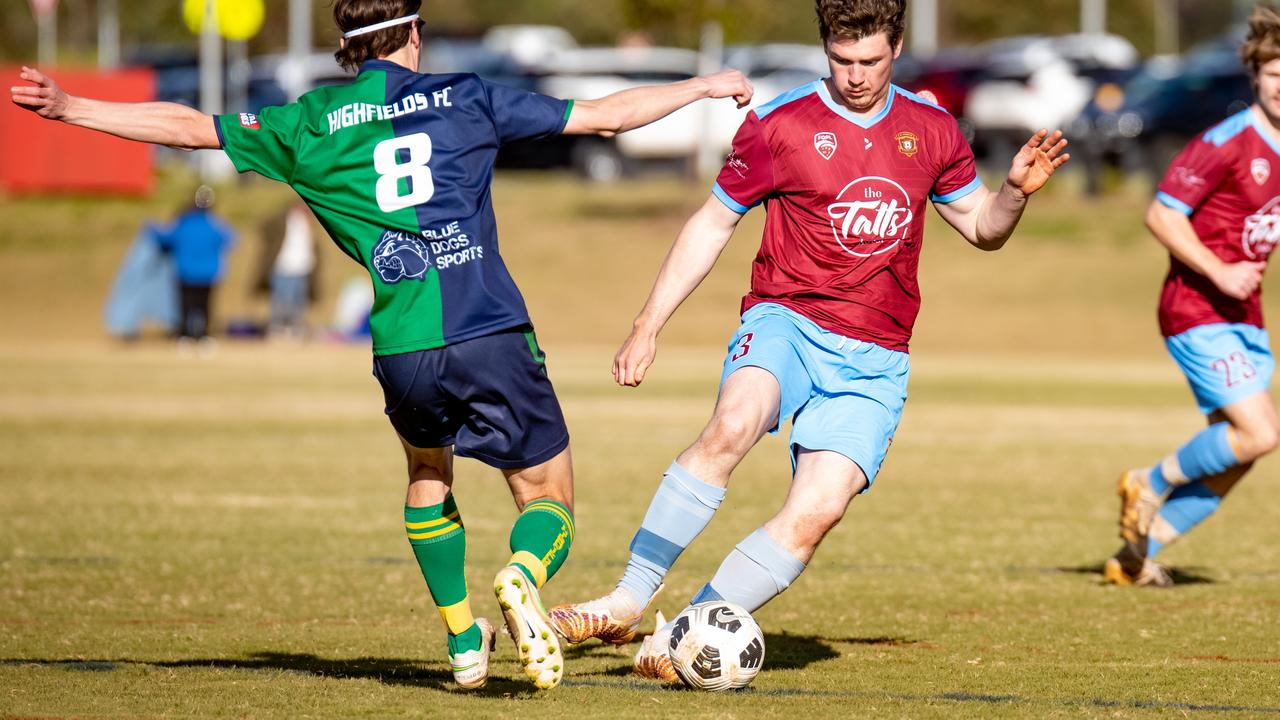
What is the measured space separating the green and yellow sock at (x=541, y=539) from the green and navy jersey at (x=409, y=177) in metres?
0.62

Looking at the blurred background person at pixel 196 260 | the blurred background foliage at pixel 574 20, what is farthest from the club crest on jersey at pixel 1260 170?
the blurred background foliage at pixel 574 20

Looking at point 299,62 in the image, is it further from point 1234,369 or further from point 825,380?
point 825,380

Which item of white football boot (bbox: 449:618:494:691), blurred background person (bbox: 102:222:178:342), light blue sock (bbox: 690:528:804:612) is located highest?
light blue sock (bbox: 690:528:804:612)

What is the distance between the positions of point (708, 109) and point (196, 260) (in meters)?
14.0

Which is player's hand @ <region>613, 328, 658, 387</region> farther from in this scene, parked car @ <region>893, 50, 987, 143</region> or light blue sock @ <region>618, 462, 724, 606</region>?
parked car @ <region>893, 50, 987, 143</region>

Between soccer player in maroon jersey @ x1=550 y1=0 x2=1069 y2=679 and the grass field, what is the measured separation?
1.58ft

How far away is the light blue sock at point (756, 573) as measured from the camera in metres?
5.73

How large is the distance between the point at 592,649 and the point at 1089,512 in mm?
4983

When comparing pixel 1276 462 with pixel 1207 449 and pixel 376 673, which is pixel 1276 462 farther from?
pixel 376 673

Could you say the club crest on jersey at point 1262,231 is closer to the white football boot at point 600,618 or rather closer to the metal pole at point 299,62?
the white football boot at point 600,618

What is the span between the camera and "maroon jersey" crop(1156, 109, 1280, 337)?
7.72m

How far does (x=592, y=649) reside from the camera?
6664 millimetres

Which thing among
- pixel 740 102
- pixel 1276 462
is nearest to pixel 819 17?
pixel 740 102

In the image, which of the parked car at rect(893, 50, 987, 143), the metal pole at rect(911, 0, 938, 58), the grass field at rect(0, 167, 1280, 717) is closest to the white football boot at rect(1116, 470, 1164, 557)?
the grass field at rect(0, 167, 1280, 717)
